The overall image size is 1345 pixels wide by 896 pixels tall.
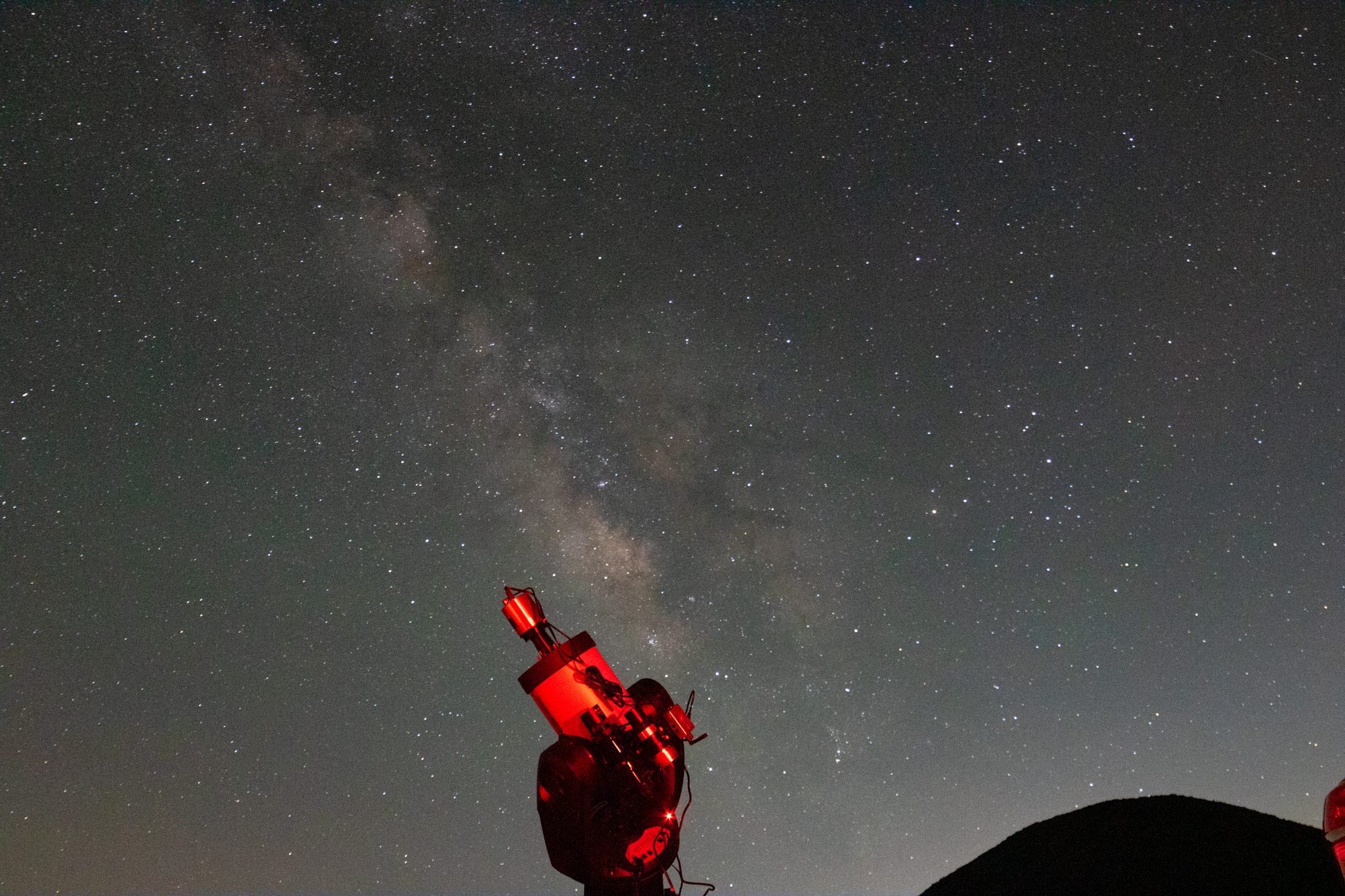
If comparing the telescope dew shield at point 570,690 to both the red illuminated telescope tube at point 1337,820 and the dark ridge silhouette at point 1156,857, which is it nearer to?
the dark ridge silhouette at point 1156,857

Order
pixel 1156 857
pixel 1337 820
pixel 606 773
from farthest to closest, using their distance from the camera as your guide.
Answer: pixel 606 773 < pixel 1156 857 < pixel 1337 820

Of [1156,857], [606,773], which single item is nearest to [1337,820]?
[1156,857]

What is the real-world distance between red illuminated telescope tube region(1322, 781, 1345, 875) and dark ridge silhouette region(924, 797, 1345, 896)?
11.1 feet

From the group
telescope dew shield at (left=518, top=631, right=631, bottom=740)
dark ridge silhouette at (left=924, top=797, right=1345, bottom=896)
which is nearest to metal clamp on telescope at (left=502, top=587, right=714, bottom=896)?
telescope dew shield at (left=518, top=631, right=631, bottom=740)

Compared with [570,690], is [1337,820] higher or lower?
lower

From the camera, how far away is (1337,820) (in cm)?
366

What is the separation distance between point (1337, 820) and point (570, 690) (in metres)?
6.48

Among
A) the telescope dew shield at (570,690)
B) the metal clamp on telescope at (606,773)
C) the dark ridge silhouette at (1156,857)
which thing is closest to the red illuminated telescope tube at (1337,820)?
the dark ridge silhouette at (1156,857)

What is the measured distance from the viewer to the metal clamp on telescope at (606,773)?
309 inches

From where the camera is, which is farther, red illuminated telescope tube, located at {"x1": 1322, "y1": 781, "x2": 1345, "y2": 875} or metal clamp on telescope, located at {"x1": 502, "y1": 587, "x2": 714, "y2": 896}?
metal clamp on telescope, located at {"x1": 502, "y1": 587, "x2": 714, "y2": 896}

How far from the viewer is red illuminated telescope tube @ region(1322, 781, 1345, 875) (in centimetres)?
357

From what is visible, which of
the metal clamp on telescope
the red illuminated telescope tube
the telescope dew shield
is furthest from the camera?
the telescope dew shield

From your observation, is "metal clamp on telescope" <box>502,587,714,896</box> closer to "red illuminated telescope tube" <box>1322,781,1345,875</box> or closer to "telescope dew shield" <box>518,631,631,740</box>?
"telescope dew shield" <box>518,631,631,740</box>

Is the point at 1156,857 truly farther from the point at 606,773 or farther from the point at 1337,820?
the point at 606,773
